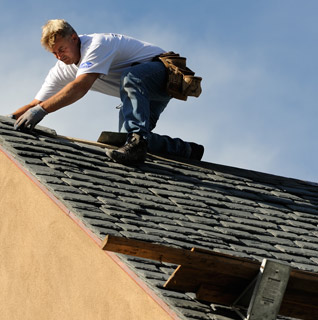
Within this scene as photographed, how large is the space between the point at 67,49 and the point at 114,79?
65 cm

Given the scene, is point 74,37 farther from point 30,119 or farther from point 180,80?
point 180,80

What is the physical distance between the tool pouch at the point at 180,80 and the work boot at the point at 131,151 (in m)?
0.74

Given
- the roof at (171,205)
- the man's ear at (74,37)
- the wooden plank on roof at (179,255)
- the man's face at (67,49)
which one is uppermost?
the man's ear at (74,37)

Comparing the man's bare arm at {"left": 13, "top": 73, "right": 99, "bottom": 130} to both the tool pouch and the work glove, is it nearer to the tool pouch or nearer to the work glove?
the work glove

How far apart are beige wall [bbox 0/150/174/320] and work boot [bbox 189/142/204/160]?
2.15 metres

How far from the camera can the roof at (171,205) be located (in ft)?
14.9

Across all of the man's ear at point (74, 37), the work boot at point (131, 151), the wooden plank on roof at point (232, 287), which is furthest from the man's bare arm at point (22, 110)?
the wooden plank on roof at point (232, 287)

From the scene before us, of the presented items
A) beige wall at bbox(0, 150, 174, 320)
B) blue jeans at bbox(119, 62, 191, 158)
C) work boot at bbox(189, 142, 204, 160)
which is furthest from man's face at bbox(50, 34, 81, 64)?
work boot at bbox(189, 142, 204, 160)

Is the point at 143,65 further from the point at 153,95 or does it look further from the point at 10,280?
the point at 10,280

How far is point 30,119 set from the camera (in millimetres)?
6262

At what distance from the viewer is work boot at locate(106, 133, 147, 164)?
20.1 ft

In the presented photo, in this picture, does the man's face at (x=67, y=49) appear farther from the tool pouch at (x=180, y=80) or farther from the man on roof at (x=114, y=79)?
the tool pouch at (x=180, y=80)

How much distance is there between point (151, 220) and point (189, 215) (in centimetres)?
48

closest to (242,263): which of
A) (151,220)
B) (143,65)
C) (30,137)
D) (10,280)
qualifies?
(151,220)
